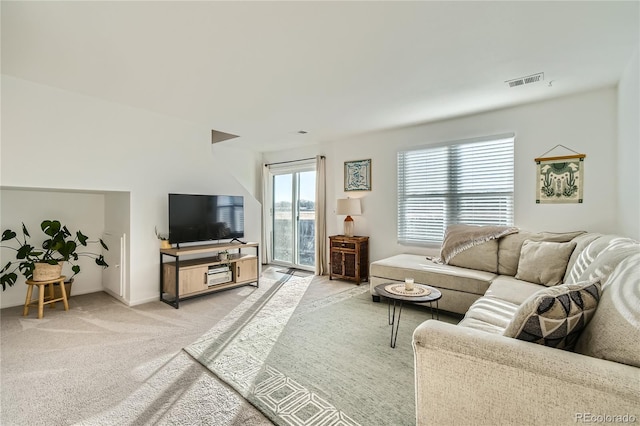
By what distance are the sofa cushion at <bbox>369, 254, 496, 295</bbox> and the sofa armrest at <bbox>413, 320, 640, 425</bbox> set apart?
6.75 feet

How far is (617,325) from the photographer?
1.10 metres

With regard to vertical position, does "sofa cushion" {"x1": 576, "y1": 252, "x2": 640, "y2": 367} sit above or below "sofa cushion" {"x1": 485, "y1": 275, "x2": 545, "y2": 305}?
above

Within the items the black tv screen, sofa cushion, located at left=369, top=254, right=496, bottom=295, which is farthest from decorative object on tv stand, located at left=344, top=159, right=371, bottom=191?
the black tv screen

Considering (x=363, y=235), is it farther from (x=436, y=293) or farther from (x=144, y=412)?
(x=144, y=412)

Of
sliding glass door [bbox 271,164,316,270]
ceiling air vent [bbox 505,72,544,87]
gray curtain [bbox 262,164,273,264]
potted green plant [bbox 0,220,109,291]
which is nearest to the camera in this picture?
ceiling air vent [bbox 505,72,544,87]

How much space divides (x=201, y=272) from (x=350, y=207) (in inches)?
94.8

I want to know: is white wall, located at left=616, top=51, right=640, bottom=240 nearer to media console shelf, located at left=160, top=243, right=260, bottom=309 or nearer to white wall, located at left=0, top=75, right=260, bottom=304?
media console shelf, located at left=160, top=243, right=260, bottom=309

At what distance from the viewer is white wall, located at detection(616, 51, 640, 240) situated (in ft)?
7.99

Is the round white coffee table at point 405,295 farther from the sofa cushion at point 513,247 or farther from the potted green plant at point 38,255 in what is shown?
the potted green plant at point 38,255

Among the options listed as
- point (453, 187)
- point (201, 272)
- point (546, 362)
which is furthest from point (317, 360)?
point (453, 187)

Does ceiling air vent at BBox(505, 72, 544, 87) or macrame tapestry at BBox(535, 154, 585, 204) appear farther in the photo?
macrame tapestry at BBox(535, 154, 585, 204)

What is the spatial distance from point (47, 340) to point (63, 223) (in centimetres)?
193

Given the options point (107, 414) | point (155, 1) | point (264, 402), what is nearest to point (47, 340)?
point (107, 414)

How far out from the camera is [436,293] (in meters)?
2.65
